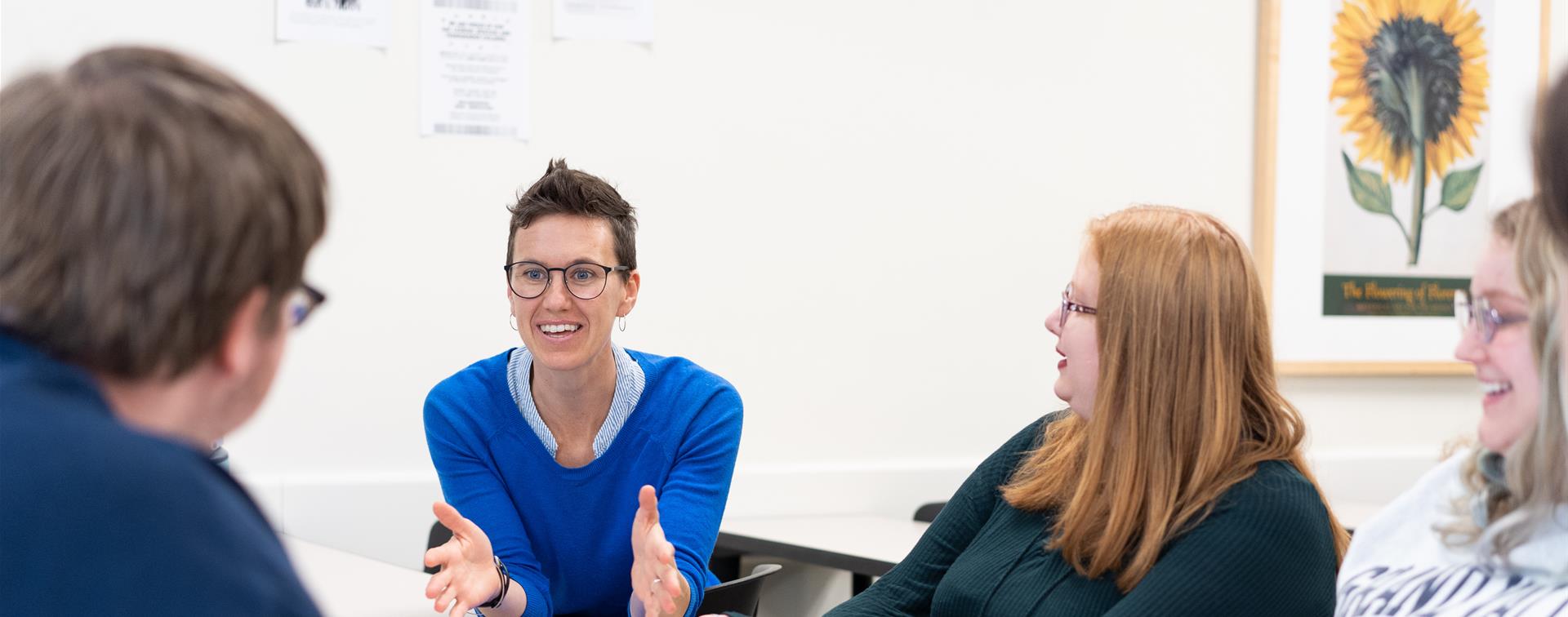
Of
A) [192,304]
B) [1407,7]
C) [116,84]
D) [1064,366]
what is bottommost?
[1064,366]

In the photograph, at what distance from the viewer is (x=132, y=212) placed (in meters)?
0.68

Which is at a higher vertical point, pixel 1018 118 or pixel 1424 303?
pixel 1018 118

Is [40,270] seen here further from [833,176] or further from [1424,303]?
[1424,303]

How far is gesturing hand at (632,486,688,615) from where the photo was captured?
6.18 feet

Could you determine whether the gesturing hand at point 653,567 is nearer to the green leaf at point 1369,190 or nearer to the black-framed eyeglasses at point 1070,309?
the black-framed eyeglasses at point 1070,309

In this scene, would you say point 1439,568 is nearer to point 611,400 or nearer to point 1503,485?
point 1503,485

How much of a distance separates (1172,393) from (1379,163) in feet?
8.06

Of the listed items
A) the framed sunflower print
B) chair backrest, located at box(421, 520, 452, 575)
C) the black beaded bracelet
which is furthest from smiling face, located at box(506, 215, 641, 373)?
the framed sunflower print

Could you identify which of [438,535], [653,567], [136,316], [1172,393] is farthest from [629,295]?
[136,316]

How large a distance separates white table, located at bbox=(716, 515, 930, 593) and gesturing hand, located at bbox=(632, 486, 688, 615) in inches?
26.5

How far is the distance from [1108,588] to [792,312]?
5.67 ft

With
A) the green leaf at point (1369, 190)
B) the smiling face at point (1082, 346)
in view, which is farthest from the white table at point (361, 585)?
the green leaf at point (1369, 190)

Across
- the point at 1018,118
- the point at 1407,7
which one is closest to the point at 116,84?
the point at 1018,118

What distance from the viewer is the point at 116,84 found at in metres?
0.71
